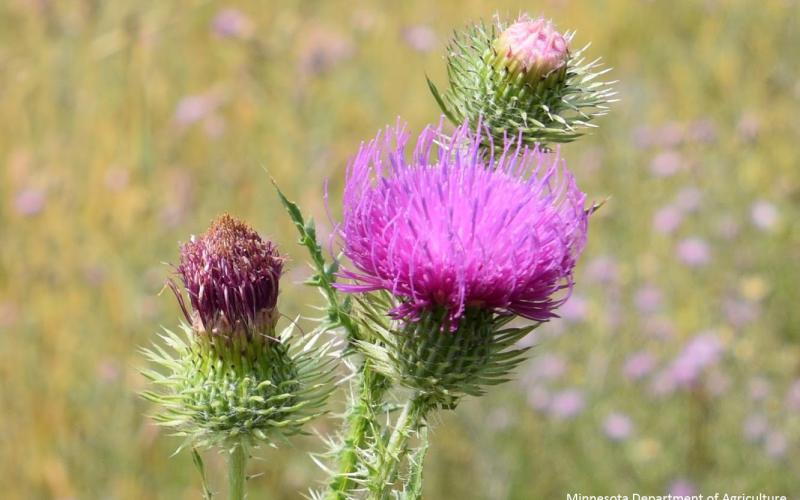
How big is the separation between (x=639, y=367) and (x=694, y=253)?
103cm

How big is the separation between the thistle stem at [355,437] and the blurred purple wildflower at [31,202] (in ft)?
11.7

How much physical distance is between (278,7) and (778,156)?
447cm

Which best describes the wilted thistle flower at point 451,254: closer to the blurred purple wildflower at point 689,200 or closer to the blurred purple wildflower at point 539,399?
the blurred purple wildflower at point 539,399

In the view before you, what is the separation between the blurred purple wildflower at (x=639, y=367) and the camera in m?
4.73

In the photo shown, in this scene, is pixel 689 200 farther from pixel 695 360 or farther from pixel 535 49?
pixel 535 49

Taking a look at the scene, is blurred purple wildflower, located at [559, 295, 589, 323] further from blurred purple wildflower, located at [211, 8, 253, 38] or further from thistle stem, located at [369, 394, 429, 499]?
thistle stem, located at [369, 394, 429, 499]

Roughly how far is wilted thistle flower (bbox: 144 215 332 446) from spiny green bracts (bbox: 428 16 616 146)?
26.0 inches

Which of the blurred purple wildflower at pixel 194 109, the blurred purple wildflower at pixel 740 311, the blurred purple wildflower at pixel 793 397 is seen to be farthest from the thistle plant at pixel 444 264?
the blurred purple wildflower at pixel 194 109

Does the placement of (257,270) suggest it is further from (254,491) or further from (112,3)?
(112,3)

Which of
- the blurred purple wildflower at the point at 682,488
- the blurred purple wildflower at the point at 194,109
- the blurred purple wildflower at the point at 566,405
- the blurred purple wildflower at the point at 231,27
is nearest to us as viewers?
the blurred purple wildflower at the point at 682,488

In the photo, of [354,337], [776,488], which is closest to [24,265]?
[354,337]

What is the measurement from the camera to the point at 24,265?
4.80m

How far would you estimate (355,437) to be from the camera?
6.06ft

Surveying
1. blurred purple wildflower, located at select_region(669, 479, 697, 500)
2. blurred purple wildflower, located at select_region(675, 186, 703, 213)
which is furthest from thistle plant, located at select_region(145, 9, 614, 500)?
blurred purple wildflower, located at select_region(675, 186, 703, 213)
